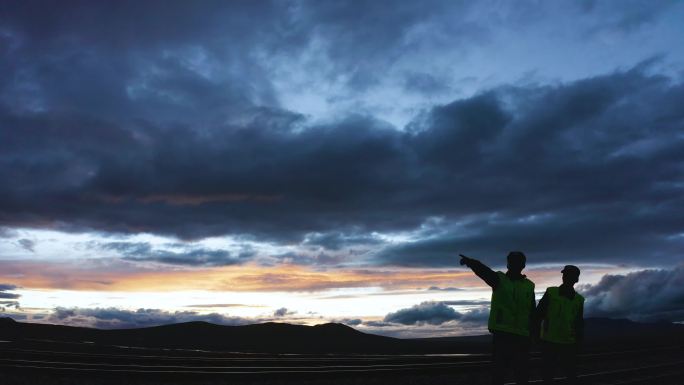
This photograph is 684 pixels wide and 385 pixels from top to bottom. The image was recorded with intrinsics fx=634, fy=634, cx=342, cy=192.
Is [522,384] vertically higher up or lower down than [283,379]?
higher up

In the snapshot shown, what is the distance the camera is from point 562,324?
9.74 m

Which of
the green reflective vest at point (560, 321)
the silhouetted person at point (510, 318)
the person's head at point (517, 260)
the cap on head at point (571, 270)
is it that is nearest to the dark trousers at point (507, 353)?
the silhouetted person at point (510, 318)

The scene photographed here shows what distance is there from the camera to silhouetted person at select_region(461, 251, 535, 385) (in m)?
8.62

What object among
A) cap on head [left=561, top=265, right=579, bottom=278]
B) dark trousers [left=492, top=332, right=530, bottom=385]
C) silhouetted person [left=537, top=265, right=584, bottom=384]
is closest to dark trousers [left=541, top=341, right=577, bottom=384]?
silhouetted person [left=537, top=265, right=584, bottom=384]

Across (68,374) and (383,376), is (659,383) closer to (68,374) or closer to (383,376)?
(383,376)

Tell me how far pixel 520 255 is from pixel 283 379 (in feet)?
43.0

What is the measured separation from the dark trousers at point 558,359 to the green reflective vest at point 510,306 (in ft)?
4.50

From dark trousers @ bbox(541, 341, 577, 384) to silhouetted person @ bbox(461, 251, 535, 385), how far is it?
121 centimetres

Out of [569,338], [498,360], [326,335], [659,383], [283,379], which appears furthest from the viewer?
[326,335]

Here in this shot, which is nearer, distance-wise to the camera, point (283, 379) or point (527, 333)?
point (527, 333)

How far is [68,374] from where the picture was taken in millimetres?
20094

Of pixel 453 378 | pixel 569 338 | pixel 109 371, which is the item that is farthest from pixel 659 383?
pixel 109 371

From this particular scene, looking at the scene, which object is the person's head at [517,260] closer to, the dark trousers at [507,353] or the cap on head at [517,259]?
the cap on head at [517,259]

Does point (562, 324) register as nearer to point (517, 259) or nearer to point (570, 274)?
point (570, 274)
